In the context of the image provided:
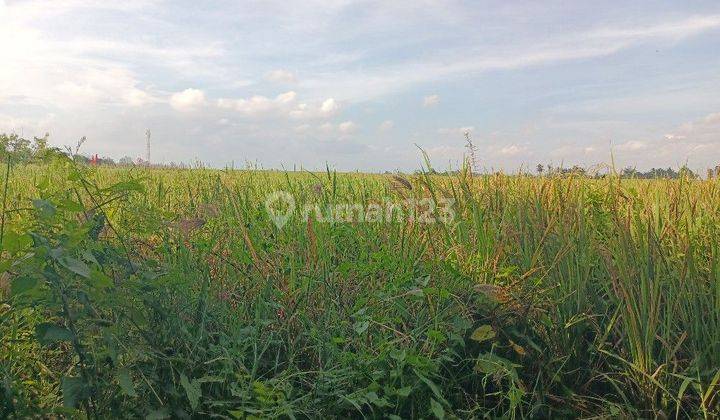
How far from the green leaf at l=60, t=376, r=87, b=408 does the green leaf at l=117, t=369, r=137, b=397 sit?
0.22m

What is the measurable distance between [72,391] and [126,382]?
28 centimetres

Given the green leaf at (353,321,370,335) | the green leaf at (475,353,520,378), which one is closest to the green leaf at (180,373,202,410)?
the green leaf at (353,321,370,335)

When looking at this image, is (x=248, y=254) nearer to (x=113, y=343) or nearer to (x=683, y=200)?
(x=113, y=343)

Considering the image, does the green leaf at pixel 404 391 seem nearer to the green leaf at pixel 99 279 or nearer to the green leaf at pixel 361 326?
the green leaf at pixel 361 326

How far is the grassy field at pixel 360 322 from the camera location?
84.8 inches

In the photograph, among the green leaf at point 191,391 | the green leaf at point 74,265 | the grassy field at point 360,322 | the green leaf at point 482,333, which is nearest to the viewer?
the green leaf at point 74,265

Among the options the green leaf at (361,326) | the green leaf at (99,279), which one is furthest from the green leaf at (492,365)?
the green leaf at (99,279)

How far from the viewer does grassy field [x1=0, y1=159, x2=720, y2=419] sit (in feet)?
7.07

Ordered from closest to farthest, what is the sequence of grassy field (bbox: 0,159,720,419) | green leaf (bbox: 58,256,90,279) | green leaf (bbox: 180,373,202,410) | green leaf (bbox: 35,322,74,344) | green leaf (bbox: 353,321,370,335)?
green leaf (bbox: 58,256,90,279)
green leaf (bbox: 35,322,74,344)
green leaf (bbox: 180,373,202,410)
grassy field (bbox: 0,159,720,419)
green leaf (bbox: 353,321,370,335)

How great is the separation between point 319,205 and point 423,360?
1.84 m

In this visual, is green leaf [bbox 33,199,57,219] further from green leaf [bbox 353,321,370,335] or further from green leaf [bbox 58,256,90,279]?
green leaf [bbox 353,321,370,335]

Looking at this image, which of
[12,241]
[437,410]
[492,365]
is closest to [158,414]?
[12,241]

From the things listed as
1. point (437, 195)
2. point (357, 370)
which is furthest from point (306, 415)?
point (437, 195)

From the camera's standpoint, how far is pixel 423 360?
2328 millimetres
